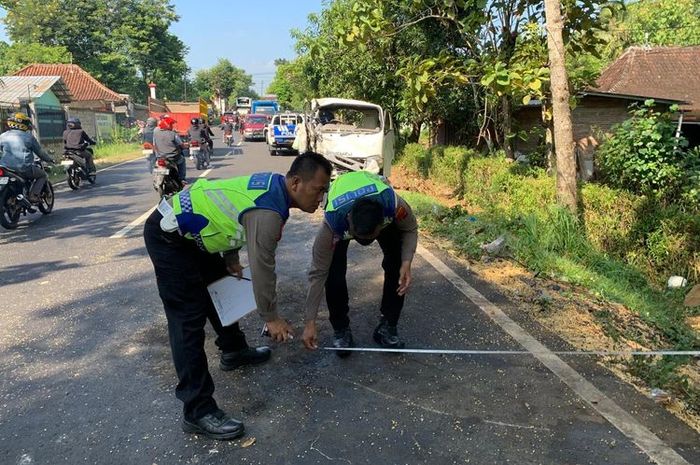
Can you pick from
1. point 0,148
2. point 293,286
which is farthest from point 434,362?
point 0,148

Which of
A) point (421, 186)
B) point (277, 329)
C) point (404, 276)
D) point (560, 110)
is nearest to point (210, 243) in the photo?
point (277, 329)

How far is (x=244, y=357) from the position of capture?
348 cm

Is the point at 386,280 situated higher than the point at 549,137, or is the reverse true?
the point at 549,137

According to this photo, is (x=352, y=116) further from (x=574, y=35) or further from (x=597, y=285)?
(x=597, y=285)

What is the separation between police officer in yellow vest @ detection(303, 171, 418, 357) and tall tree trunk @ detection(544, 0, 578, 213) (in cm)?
403

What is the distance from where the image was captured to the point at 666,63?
62.4 feet

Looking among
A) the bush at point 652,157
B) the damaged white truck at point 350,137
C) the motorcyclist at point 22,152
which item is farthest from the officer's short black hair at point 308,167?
the damaged white truck at point 350,137

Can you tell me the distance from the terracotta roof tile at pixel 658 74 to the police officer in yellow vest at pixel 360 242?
53.2ft

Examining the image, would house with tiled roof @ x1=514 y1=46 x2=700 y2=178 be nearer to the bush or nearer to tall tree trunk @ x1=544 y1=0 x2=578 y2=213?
→ the bush

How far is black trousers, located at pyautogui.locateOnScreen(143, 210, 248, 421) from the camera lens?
2742 millimetres

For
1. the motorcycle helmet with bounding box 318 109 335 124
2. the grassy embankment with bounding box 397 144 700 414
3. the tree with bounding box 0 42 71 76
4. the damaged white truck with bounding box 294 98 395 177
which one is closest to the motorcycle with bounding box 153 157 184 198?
the damaged white truck with bounding box 294 98 395 177

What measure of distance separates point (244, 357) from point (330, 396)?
68cm

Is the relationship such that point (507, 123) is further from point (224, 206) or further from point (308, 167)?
point (224, 206)

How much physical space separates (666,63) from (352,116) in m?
11.4
